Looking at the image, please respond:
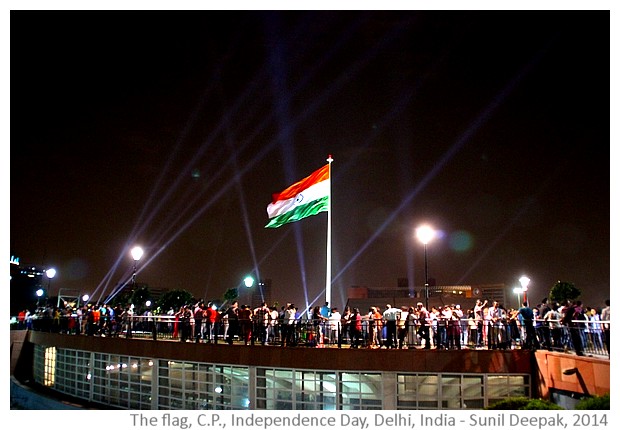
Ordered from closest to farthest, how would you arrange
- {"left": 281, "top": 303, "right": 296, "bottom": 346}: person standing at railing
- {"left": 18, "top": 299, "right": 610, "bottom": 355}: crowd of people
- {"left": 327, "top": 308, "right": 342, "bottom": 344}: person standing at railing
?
{"left": 18, "top": 299, "right": 610, "bottom": 355}: crowd of people → {"left": 281, "top": 303, "right": 296, "bottom": 346}: person standing at railing → {"left": 327, "top": 308, "right": 342, "bottom": 344}: person standing at railing

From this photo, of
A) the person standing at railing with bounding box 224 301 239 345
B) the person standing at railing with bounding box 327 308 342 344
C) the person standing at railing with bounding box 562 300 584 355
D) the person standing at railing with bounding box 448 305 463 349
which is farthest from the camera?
the person standing at railing with bounding box 224 301 239 345

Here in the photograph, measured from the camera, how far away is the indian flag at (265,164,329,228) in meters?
23.8

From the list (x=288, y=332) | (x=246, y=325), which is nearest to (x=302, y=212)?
(x=246, y=325)

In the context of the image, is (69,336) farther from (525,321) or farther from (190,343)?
(525,321)

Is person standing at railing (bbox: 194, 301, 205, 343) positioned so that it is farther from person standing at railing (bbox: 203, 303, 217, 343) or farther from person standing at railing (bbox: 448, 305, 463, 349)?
person standing at railing (bbox: 448, 305, 463, 349)

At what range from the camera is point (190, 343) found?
20312 mm

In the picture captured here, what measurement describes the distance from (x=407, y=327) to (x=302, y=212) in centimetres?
785

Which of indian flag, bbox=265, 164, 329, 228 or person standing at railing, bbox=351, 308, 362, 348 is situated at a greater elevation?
indian flag, bbox=265, 164, 329, 228

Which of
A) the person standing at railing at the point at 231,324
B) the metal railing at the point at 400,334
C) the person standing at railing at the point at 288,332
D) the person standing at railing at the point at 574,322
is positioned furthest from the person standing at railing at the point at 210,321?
the person standing at railing at the point at 574,322

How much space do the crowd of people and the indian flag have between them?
4277 mm

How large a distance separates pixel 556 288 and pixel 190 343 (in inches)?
1213

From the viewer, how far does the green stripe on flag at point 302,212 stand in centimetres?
2384

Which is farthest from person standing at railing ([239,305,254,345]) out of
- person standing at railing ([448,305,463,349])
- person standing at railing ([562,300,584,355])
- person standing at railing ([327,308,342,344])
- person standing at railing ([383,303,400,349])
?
person standing at railing ([562,300,584,355])

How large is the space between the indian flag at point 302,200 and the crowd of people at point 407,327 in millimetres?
4277
